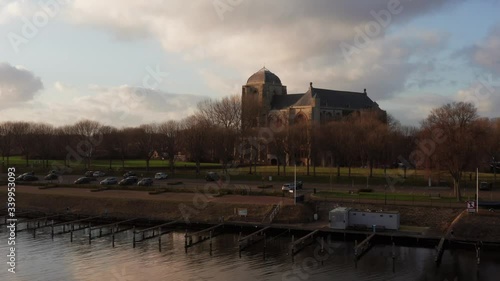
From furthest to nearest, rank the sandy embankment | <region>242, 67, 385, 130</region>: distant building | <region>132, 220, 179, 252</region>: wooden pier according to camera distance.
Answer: <region>242, 67, 385, 130</region>: distant building
the sandy embankment
<region>132, 220, 179, 252</region>: wooden pier

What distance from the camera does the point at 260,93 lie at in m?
136

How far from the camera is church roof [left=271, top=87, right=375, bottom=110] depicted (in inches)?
4995

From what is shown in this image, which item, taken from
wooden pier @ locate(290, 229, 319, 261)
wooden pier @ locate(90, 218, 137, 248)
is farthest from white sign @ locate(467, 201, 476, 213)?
wooden pier @ locate(90, 218, 137, 248)

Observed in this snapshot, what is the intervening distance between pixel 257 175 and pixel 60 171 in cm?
3660

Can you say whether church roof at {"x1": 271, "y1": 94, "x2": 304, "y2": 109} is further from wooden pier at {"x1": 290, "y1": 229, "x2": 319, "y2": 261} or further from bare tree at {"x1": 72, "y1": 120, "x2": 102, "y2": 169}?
wooden pier at {"x1": 290, "y1": 229, "x2": 319, "y2": 261}

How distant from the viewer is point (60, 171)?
91.2 m

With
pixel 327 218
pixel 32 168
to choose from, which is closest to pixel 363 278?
pixel 327 218

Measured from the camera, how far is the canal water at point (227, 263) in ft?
115

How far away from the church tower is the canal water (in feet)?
235

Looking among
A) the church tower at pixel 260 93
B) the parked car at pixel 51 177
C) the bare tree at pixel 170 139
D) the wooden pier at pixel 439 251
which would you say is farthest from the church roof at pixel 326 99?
the wooden pier at pixel 439 251

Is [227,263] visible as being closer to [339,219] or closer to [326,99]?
[339,219]

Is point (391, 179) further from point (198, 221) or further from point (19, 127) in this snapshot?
point (19, 127)

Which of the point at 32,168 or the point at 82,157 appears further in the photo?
the point at 82,157

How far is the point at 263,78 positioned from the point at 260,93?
5.49 m
